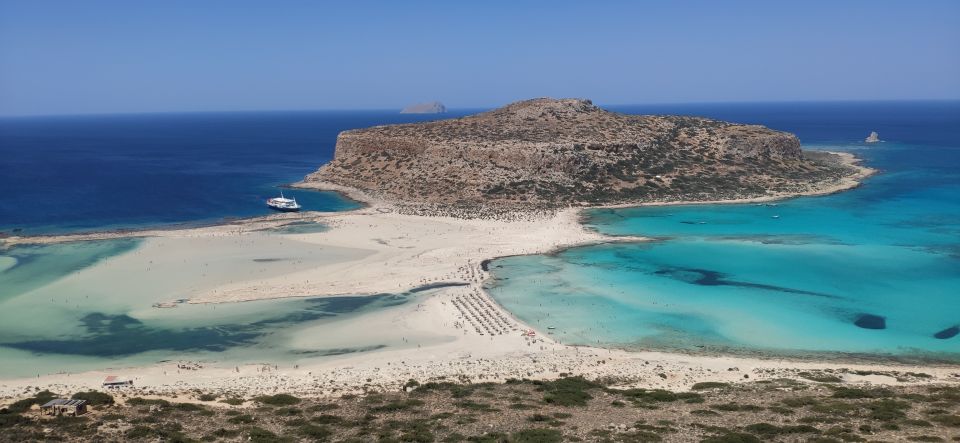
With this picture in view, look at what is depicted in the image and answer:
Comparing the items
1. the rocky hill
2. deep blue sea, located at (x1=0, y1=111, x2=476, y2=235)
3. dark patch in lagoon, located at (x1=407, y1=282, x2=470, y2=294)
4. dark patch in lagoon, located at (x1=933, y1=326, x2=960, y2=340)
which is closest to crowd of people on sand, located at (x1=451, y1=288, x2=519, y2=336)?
dark patch in lagoon, located at (x1=407, y1=282, x2=470, y2=294)

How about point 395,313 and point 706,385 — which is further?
point 395,313

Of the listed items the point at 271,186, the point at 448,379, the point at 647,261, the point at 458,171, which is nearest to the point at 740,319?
the point at 647,261

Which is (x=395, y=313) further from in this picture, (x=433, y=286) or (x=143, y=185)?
(x=143, y=185)

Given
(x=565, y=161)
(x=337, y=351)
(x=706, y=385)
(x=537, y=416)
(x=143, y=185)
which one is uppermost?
(x=565, y=161)

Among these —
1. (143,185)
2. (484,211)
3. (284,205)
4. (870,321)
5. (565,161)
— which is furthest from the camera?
(143,185)

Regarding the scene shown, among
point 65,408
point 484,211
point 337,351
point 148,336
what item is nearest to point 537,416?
point 337,351

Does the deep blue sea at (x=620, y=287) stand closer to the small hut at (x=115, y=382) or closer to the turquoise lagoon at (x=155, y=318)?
the turquoise lagoon at (x=155, y=318)
